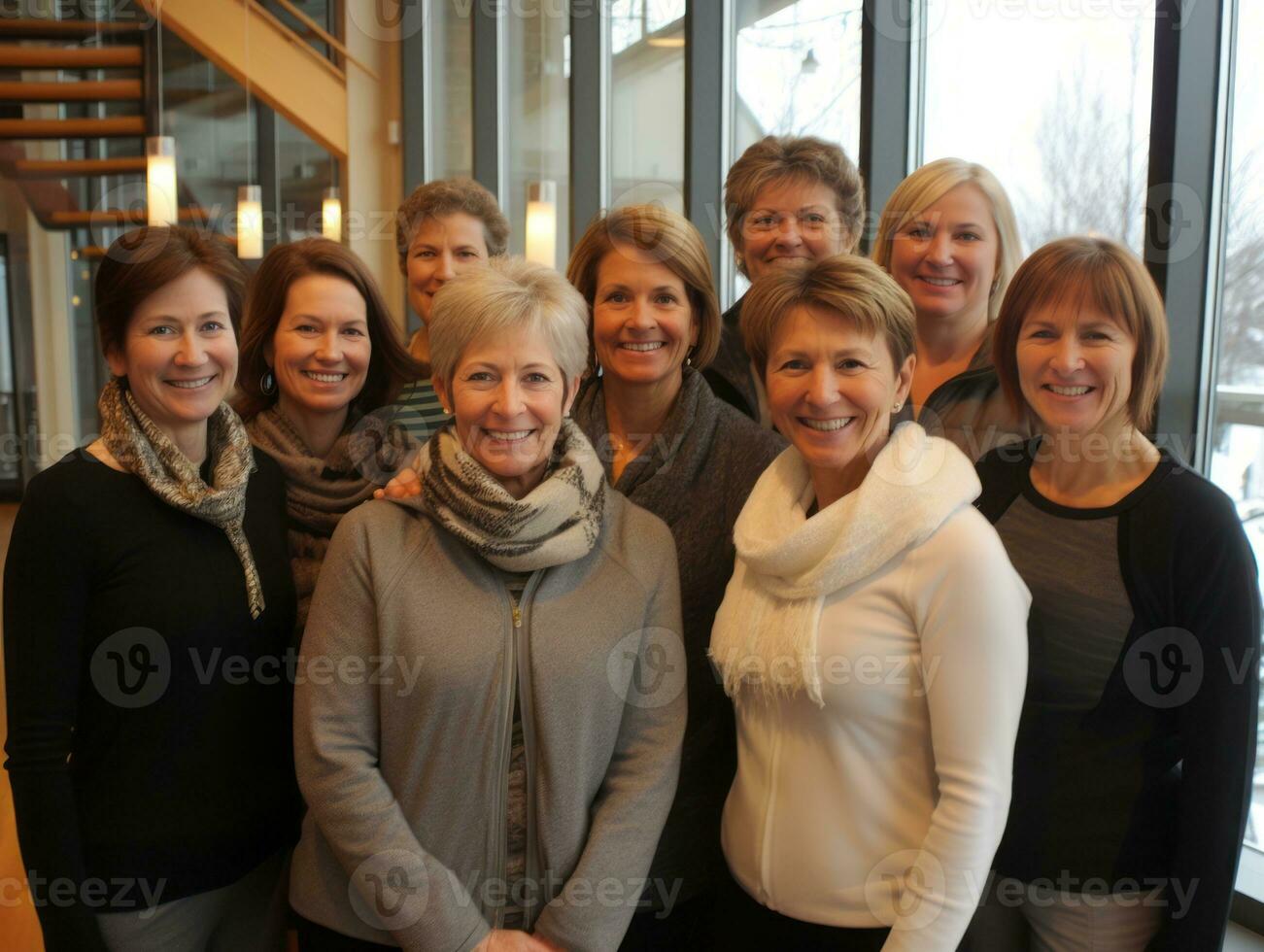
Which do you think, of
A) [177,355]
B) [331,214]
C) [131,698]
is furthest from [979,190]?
[331,214]

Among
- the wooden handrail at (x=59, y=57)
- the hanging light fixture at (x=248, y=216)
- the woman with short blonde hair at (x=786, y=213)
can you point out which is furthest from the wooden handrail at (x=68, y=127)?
the woman with short blonde hair at (x=786, y=213)

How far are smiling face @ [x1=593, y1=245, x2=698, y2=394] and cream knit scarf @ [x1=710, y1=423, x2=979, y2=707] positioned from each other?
1.49 feet

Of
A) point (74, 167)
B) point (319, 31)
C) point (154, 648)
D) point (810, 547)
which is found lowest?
point (154, 648)

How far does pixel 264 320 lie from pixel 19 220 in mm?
5094

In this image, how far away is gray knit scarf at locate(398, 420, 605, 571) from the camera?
1.65 meters

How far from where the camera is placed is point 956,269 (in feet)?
7.41

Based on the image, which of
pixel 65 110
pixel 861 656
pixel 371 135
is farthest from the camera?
pixel 371 135

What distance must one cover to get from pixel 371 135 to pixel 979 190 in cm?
708

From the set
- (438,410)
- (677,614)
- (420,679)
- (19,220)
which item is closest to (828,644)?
(677,614)

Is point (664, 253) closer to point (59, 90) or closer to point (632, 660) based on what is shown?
point (632, 660)

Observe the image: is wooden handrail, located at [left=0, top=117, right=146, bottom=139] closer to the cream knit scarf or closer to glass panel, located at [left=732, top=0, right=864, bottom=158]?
glass panel, located at [left=732, top=0, right=864, bottom=158]

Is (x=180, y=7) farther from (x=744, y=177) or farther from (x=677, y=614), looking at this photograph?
(x=677, y=614)

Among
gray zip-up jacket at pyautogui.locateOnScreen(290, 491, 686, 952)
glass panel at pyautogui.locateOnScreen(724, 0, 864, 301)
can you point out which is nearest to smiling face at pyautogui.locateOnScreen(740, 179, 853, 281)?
glass panel at pyautogui.locateOnScreen(724, 0, 864, 301)

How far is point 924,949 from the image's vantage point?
4.99 feet
